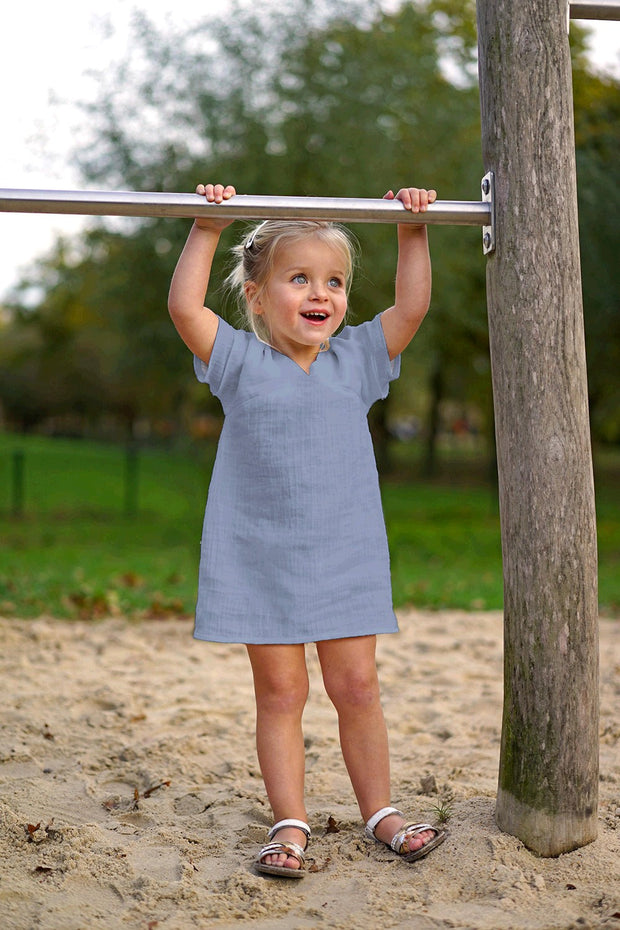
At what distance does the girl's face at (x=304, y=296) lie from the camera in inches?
99.3

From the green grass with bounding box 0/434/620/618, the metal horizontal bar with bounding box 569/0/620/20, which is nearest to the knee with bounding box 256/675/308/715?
the metal horizontal bar with bounding box 569/0/620/20

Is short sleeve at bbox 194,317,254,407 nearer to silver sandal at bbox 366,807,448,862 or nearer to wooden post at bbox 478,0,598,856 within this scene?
wooden post at bbox 478,0,598,856

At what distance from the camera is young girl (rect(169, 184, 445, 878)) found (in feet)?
8.05

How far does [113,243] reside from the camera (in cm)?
1216

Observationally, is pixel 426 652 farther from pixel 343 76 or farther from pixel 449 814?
pixel 343 76

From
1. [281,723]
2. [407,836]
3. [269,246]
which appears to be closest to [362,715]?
[281,723]

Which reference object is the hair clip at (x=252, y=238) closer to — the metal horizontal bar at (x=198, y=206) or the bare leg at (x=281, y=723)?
the metal horizontal bar at (x=198, y=206)

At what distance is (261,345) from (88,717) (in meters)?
1.91

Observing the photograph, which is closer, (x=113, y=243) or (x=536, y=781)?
(x=536, y=781)

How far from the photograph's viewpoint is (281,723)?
2500 millimetres

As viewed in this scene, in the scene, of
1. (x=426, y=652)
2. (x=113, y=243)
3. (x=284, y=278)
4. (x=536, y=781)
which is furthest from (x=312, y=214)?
(x=113, y=243)

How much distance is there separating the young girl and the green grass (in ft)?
12.1

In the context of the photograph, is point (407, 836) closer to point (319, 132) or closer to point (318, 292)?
point (318, 292)

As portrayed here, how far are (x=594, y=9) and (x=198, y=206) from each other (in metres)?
1.16
